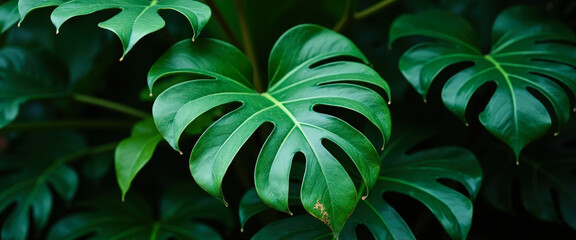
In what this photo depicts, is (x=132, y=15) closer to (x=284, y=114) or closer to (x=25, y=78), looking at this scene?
(x=284, y=114)

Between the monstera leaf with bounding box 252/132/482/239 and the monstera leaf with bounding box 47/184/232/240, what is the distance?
0.29 metres

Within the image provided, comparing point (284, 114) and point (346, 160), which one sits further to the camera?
point (346, 160)

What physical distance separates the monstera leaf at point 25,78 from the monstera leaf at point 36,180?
175 millimetres

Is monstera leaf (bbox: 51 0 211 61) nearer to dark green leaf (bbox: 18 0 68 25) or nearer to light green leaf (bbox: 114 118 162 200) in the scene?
dark green leaf (bbox: 18 0 68 25)

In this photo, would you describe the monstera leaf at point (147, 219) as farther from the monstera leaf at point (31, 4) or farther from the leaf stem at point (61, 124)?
the monstera leaf at point (31, 4)

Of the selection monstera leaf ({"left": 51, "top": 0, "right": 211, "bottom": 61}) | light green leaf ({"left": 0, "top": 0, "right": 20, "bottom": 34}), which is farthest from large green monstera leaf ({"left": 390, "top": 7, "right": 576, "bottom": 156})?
light green leaf ({"left": 0, "top": 0, "right": 20, "bottom": 34})

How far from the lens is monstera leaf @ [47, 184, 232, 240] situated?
1075mm

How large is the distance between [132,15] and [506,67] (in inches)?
26.6

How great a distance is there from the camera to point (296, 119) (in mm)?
753

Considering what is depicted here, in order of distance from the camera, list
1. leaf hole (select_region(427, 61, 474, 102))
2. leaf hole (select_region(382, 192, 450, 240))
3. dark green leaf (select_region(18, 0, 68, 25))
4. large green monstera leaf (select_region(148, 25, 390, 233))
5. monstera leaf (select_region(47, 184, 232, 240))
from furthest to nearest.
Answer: leaf hole (select_region(382, 192, 450, 240)) → leaf hole (select_region(427, 61, 474, 102)) → monstera leaf (select_region(47, 184, 232, 240)) → dark green leaf (select_region(18, 0, 68, 25)) → large green monstera leaf (select_region(148, 25, 390, 233))

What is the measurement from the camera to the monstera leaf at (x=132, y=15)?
728 mm

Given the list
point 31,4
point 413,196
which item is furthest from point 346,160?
point 31,4

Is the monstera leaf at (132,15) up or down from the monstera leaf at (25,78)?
up

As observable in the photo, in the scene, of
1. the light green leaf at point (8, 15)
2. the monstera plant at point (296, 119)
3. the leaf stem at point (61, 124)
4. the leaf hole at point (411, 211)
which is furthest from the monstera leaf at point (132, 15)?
the leaf hole at point (411, 211)
